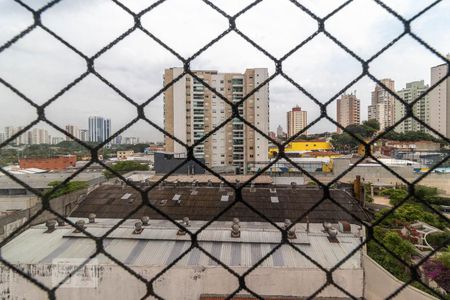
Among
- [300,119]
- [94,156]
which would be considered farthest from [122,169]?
[300,119]

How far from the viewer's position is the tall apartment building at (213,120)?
1129 centimetres

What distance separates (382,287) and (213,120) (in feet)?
29.1

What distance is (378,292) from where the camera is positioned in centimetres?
294

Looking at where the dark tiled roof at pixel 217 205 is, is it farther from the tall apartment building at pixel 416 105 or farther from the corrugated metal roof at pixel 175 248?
the tall apartment building at pixel 416 105

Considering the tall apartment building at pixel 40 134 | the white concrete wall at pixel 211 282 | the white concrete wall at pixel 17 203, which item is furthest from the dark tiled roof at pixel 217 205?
the tall apartment building at pixel 40 134

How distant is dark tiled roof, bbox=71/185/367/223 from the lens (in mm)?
4773

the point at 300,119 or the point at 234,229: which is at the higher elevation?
the point at 300,119

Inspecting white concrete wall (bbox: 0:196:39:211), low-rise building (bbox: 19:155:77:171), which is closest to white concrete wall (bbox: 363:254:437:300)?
white concrete wall (bbox: 0:196:39:211)

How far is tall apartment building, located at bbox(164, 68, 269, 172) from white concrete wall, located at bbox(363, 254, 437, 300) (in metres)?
8.00

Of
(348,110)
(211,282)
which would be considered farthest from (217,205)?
(348,110)

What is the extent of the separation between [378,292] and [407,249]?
1344mm

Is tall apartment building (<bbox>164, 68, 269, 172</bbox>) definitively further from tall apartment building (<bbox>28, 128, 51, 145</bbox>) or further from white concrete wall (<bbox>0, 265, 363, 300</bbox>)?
tall apartment building (<bbox>28, 128, 51, 145</bbox>)

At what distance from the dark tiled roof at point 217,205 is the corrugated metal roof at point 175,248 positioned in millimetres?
1292

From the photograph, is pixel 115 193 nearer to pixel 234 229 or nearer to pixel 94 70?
pixel 234 229
